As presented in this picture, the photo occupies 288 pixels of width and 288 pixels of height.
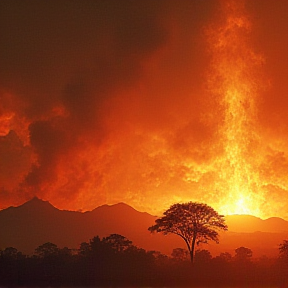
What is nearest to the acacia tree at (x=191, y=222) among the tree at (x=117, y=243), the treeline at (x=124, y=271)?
the tree at (x=117, y=243)

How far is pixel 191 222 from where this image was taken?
292 ft

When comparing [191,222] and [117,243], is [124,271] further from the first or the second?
[191,222]

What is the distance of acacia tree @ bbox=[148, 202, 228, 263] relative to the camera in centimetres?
8862

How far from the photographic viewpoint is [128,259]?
75.2m

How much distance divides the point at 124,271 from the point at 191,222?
24.1 meters

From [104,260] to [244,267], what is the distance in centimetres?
2541

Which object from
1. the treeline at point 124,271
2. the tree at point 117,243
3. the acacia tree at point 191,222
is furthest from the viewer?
the acacia tree at point 191,222

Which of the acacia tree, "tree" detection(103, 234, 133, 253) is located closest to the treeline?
"tree" detection(103, 234, 133, 253)

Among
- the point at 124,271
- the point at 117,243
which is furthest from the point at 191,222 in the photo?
the point at 124,271

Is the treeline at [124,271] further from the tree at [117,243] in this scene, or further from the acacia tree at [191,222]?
the acacia tree at [191,222]

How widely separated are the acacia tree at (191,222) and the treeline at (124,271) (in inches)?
342

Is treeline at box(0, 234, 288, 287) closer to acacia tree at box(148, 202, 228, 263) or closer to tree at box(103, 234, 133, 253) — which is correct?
tree at box(103, 234, 133, 253)

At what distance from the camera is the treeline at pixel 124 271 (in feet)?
214

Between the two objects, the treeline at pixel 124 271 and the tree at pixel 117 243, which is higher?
the tree at pixel 117 243
